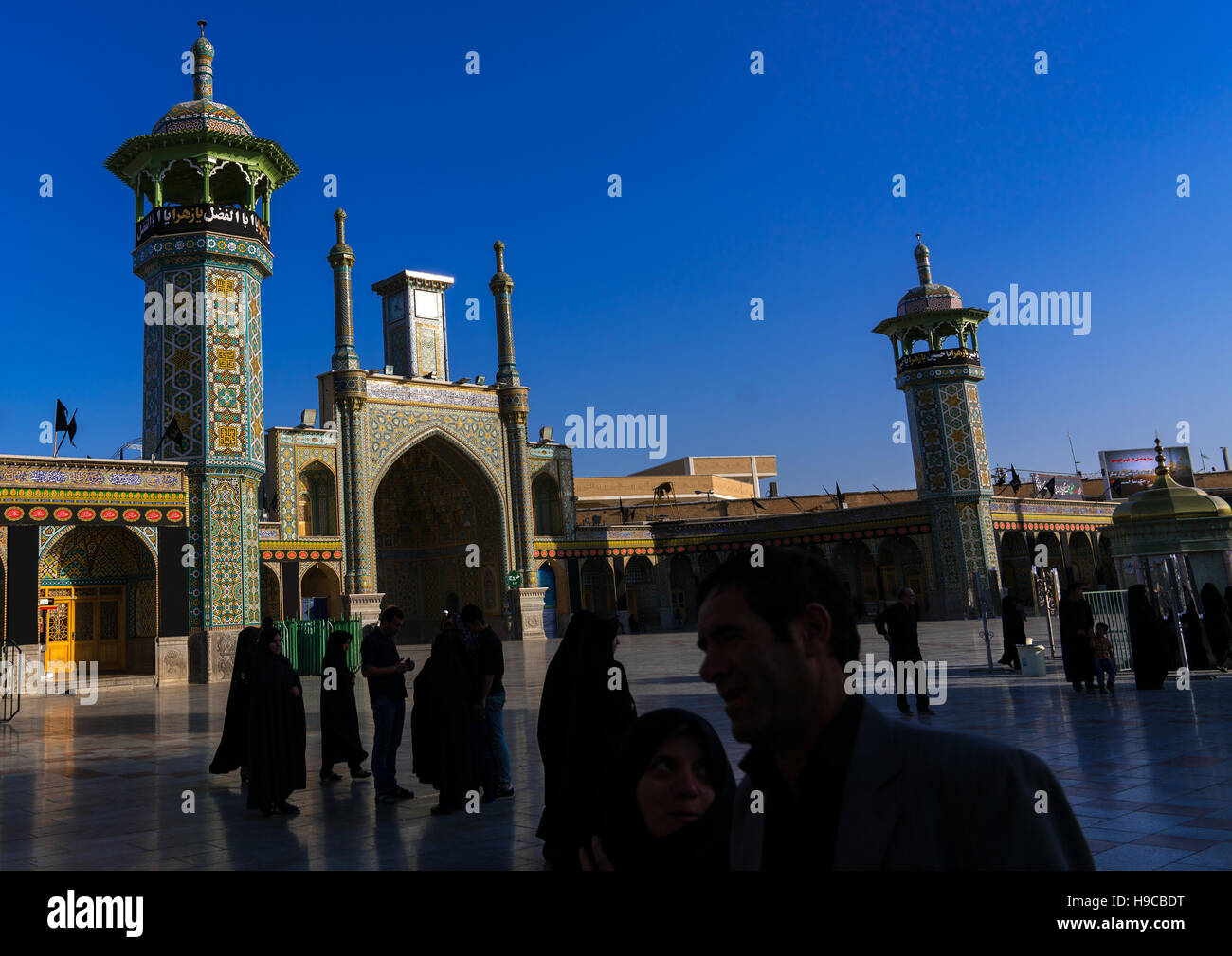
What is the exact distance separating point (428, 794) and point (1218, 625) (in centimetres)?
909

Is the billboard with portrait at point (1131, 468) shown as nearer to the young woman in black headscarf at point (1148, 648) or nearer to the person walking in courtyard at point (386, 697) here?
the young woman in black headscarf at point (1148, 648)

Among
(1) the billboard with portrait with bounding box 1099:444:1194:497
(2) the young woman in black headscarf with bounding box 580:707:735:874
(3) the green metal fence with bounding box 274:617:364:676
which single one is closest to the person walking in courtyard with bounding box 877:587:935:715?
(2) the young woman in black headscarf with bounding box 580:707:735:874

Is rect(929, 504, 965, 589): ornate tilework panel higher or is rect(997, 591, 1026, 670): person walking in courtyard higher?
rect(929, 504, 965, 589): ornate tilework panel

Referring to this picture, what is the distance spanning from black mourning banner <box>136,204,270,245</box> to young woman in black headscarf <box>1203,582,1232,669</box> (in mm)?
17804

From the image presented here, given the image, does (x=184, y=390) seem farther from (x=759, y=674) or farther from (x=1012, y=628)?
(x=759, y=674)

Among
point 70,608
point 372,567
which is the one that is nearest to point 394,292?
point 372,567

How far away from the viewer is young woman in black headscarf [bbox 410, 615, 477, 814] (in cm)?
532

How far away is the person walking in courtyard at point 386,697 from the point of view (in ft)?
19.0

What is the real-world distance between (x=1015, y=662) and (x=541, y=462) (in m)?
20.8

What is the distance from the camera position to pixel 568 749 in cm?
414

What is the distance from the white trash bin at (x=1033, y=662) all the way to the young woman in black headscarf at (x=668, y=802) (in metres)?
10.4

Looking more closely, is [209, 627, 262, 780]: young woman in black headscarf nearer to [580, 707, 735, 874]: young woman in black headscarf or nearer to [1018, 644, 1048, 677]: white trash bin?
[580, 707, 735, 874]: young woman in black headscarf

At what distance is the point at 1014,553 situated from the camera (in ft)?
115
